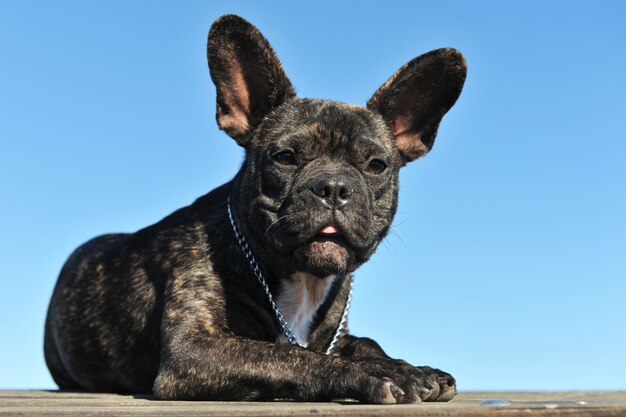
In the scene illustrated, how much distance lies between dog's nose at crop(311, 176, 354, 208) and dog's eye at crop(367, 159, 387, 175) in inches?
27.0

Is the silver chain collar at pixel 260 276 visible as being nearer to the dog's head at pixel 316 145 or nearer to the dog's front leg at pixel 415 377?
the dog's head at pixel 316 145

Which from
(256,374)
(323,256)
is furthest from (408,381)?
(323,256)

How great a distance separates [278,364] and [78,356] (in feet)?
10.9

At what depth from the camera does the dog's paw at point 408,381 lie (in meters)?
5.42

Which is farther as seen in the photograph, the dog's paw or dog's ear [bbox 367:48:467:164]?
dog's ear [bbox 367:48:467:164]

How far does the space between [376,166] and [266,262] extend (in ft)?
3.91

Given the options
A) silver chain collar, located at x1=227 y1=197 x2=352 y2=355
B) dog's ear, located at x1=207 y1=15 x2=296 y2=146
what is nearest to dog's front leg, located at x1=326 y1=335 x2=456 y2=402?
silver chain collar, located at x1=227 y1=197 x2=352 y2=355

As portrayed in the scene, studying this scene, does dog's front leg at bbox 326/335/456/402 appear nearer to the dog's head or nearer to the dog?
the dog

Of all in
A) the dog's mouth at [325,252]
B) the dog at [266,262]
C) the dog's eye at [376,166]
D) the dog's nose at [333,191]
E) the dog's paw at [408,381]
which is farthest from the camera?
the dog's eye at [376,166]

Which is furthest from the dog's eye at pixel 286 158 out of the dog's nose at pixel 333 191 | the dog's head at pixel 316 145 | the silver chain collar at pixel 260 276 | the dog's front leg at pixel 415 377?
the dog's front leg at pixel 415 377

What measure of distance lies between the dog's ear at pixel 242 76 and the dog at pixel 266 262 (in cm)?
1

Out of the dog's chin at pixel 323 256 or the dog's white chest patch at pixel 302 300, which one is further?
the dog's white chest patch at pixel 302 300

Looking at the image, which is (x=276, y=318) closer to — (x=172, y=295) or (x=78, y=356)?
(x=172, y=295)

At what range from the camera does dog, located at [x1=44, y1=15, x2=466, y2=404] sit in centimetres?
620
